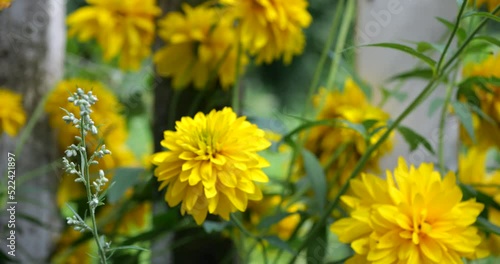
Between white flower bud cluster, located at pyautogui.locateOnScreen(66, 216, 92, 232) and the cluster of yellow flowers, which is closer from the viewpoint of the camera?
white flower bud cluster, located at pyautogui.locateOnScreen(66, 216, 92, 232)

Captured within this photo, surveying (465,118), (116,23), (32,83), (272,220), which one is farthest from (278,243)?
(32,83)

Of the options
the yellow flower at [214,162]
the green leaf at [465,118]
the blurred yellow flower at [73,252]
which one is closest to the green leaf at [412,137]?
the green leaf at [465,118]

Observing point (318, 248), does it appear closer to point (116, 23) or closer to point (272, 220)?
point (272, 220)

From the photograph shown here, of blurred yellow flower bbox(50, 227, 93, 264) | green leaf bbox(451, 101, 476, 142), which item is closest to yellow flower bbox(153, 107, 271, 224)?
green leaf bbox(451, 101, 476, 142)

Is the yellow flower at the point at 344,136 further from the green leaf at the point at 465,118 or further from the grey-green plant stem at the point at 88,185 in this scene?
the grey-green plant stem at the point at 88,185

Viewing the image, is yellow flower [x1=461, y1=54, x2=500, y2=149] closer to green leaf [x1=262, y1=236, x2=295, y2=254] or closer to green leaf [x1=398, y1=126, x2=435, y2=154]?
green leaf [x1=398, y1=126, x2=435, y2=154]

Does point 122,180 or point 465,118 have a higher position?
point 465,118

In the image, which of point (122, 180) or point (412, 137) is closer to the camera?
point (412, 137)
